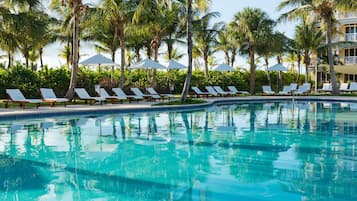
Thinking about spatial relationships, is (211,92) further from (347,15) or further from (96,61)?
(347,15)

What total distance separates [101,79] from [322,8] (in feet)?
48.5

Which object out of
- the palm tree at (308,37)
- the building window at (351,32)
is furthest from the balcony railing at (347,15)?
the palm tree at (308,37)

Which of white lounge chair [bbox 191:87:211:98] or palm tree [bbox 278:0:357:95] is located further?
white lounge chair [bbox 191:87:211:98]

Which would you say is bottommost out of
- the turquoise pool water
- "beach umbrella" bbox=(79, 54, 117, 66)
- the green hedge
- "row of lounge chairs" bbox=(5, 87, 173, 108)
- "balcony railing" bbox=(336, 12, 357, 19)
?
the turquoise pool water

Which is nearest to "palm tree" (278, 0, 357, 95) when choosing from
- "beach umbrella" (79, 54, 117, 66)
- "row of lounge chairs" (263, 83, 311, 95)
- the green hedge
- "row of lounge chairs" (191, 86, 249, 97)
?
"row of lounge chairs" (263, 83, 311, 95)

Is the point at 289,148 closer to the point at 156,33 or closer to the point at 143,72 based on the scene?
the point at 156,33

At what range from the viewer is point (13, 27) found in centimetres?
1783

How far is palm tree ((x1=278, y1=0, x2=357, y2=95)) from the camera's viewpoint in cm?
2466

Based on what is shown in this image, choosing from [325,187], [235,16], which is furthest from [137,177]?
[235,16]

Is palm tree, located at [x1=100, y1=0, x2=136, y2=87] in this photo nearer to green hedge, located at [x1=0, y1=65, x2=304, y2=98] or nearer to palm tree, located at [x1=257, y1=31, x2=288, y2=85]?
green hedge, located at [x1=0, y1=65, x2=304, y2=98]

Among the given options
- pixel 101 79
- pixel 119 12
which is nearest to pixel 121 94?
pixel 119 12

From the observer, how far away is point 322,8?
26.2 m

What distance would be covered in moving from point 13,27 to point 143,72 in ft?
41.3

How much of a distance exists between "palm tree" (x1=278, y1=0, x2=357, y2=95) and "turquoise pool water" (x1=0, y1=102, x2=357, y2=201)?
1419 centimetres
